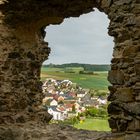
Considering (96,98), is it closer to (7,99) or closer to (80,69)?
(80,69)

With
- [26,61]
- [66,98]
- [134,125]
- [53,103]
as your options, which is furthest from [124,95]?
[53,103]

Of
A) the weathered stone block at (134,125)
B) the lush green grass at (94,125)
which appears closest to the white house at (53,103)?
the lush green grass at (94,125)

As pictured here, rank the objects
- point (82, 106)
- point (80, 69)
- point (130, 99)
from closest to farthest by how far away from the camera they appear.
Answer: point (130, 99)
point (82, 106)
point (80, 69)

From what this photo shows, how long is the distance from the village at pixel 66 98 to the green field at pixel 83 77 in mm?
173

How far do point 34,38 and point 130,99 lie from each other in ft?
11.2

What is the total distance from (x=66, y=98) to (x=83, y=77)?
3.73 feet

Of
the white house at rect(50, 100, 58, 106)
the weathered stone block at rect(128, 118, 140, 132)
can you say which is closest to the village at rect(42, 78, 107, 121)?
Answer: the white house at rect(50, 100, 58, 106)

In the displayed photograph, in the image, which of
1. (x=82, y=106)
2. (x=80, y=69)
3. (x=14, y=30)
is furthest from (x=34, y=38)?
(x=80, y=69)

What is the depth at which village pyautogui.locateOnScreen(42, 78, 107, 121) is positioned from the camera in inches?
546

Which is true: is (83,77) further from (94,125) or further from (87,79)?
(94,125)

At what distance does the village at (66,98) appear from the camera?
13875 mm

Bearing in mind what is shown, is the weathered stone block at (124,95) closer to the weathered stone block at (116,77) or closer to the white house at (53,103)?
the weathered stone block at (116,77)

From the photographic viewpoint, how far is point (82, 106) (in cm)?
1396

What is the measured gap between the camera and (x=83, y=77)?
51.1ft
